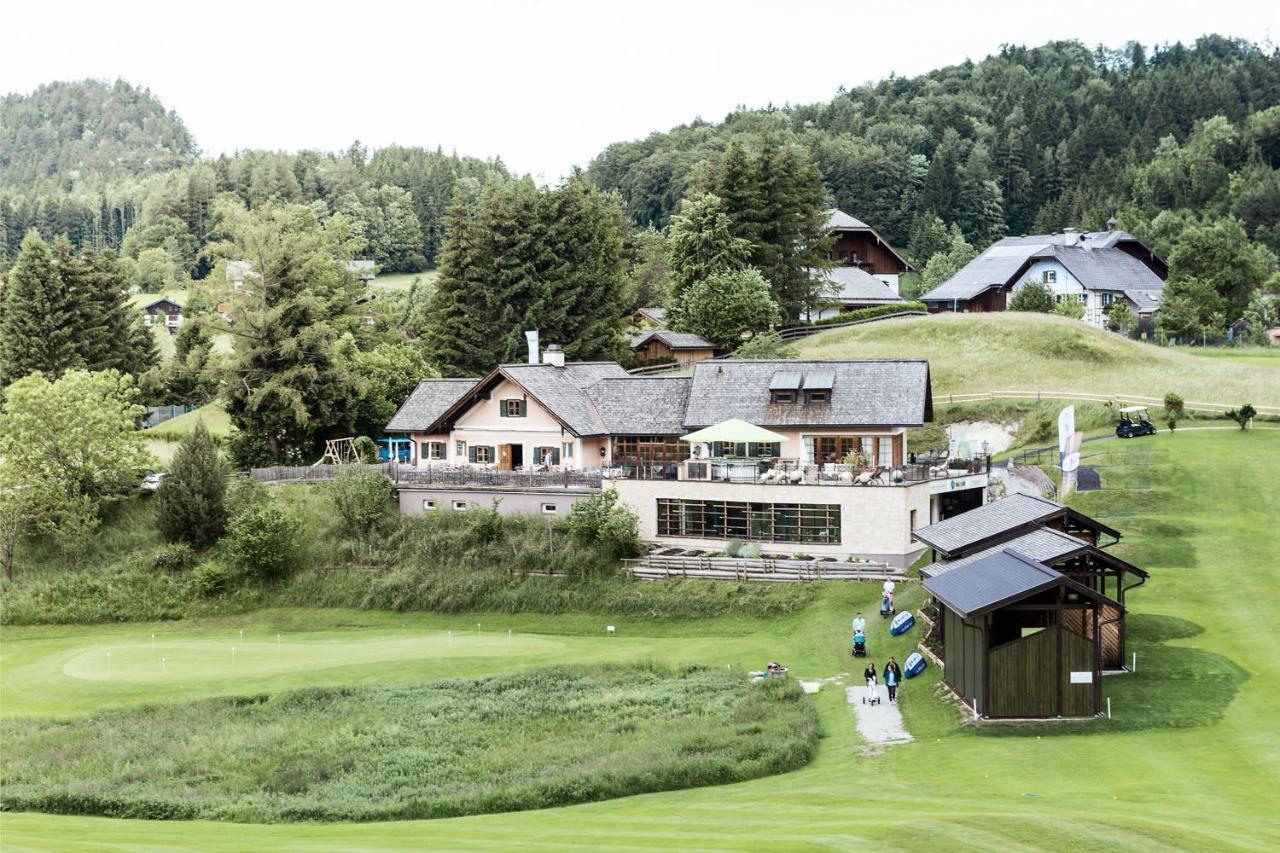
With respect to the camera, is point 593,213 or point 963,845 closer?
point 963,845

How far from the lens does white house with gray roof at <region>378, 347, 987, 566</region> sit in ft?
160

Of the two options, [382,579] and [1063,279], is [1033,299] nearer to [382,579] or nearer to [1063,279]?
[1063,279]

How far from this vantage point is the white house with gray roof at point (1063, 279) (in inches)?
3565

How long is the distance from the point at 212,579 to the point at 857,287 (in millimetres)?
52033

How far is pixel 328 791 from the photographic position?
28.3 meters

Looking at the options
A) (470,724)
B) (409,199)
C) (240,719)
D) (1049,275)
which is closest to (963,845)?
(470,724)

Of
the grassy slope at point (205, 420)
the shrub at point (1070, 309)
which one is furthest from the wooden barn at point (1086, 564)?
the shrub at point (1070, 309)

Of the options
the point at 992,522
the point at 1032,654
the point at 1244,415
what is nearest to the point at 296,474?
the point at 992,522

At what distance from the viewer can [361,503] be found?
175ft

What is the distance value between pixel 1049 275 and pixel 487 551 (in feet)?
173

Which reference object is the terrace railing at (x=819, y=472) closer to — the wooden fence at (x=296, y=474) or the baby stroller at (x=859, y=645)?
the baby stroller at (x=859, y=645)

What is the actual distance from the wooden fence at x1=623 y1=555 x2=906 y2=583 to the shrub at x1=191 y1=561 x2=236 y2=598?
14.3 metres

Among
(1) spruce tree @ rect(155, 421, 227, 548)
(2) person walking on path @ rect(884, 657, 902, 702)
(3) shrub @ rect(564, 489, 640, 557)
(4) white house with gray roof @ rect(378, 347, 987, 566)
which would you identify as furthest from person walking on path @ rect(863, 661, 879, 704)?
(1) spruce tree @ rect(155, 421, 227, 548)

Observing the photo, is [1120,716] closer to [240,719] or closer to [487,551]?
[240,719]
